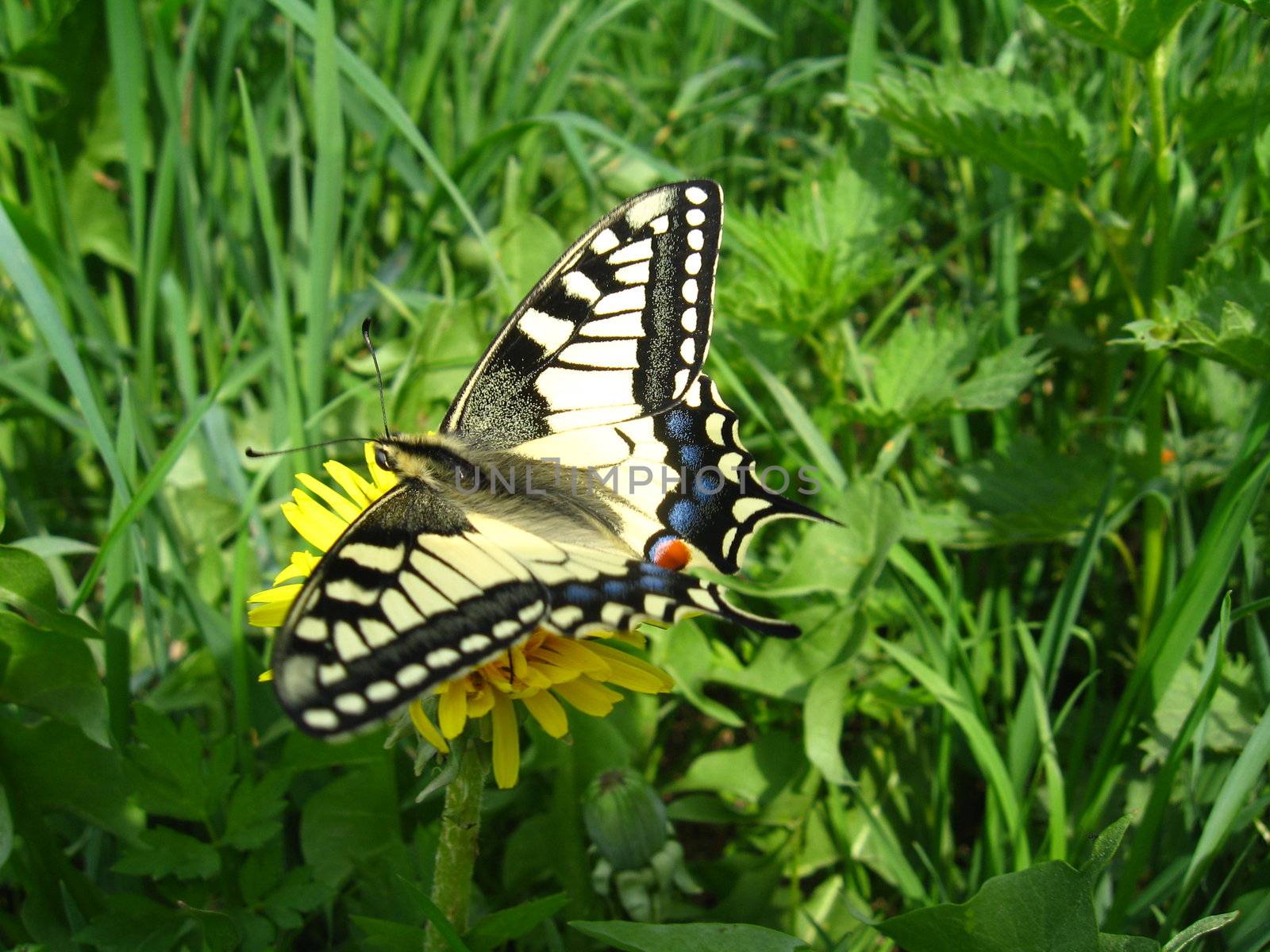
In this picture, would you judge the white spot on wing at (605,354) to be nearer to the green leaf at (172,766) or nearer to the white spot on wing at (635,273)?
the white spot on wing at (635,273)

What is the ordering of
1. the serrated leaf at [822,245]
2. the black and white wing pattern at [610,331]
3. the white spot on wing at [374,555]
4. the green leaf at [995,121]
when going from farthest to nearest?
1. the serrated leaf at [822,245]
2. the green leaf at [995,121]
3. the black and white wing pattern at [610,331]
4. the white spot on wing at [374,555]

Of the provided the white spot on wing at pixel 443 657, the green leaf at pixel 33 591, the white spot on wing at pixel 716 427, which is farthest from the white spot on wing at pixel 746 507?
the green leaf at pixel 33 591

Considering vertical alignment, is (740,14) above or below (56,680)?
above

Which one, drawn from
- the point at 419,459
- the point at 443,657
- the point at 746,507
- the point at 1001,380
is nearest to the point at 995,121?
the point at 1001,380

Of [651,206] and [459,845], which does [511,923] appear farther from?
[651,206]

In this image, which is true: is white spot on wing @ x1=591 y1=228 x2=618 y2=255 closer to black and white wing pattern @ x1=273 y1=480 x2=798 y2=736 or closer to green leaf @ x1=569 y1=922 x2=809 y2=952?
black and white wing pattern @ x1=273 y1=480 x2=798 y2=736
